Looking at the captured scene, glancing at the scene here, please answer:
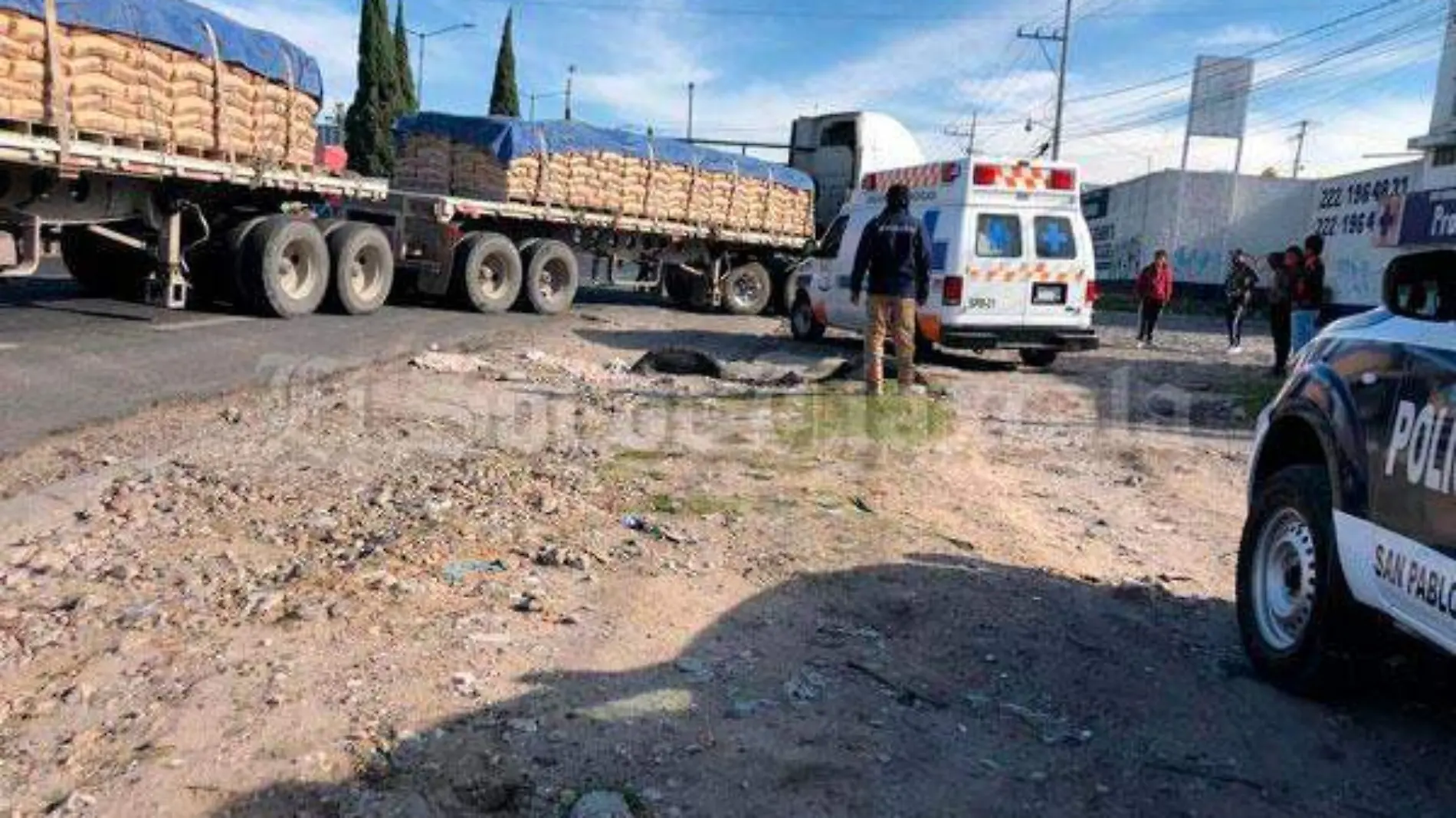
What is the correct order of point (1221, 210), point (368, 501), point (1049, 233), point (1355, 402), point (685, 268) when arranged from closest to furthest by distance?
point (1355, 402) < point (368, 501) < point (1049, 233) < point (685, 268) < point (1221, 210)

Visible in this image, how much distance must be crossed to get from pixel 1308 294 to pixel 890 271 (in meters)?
6.00

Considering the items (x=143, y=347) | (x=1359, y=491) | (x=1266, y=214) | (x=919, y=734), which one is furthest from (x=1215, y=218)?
(x=919, y=734)

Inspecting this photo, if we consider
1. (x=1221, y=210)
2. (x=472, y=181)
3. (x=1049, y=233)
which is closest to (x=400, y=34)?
(x=1221, y=210)

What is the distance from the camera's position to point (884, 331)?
10508mm

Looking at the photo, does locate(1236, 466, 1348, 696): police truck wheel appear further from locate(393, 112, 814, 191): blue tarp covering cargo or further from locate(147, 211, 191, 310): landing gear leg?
locate(393, 112, 814, 191): blue tarp covering cargo

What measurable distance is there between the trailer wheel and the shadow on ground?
45.2ft

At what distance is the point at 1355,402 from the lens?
3.92 m

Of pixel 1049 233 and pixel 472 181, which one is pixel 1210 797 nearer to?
pixel 1049 233

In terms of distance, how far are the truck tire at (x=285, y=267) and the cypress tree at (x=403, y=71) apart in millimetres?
42635

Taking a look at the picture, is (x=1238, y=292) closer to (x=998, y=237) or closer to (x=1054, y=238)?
(x=1054, y=238)

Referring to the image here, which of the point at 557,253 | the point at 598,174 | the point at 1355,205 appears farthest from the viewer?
the point at 1355,205

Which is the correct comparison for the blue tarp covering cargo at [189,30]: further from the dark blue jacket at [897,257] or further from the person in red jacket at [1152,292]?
the person in red jacket at [1152,292]

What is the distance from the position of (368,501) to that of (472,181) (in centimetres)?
1265

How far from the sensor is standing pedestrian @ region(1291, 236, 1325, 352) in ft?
43.8
